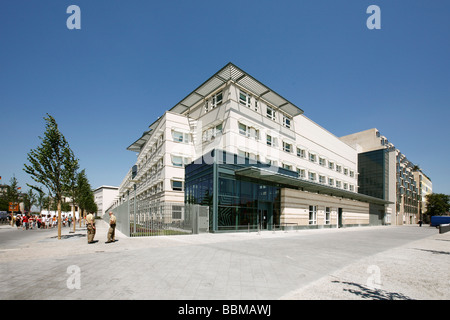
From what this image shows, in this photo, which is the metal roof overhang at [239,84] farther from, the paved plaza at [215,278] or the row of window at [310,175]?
the paved plaza at [215,278]

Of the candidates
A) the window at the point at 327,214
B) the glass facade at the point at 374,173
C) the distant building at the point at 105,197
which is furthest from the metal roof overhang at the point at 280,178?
the distant building at the point at 105,197

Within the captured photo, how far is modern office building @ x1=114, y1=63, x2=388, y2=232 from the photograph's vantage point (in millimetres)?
23234

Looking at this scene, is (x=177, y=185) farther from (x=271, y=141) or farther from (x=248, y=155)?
(x=271, y=141)

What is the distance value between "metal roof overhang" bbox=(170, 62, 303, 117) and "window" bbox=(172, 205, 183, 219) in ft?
51.8

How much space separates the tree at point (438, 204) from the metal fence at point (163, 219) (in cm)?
9813

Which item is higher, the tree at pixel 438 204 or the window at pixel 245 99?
the window at pixel 245 99

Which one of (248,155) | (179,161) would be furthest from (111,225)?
(179,161)

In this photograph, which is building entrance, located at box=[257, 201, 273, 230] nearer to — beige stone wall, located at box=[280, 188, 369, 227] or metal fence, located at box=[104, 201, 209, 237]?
beige stone wall, located at box=[280, 188, 369, 227]

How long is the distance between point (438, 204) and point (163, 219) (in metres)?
102

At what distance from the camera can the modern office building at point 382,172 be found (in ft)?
202

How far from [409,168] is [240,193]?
8836 cm

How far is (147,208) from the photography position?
58.4ft
